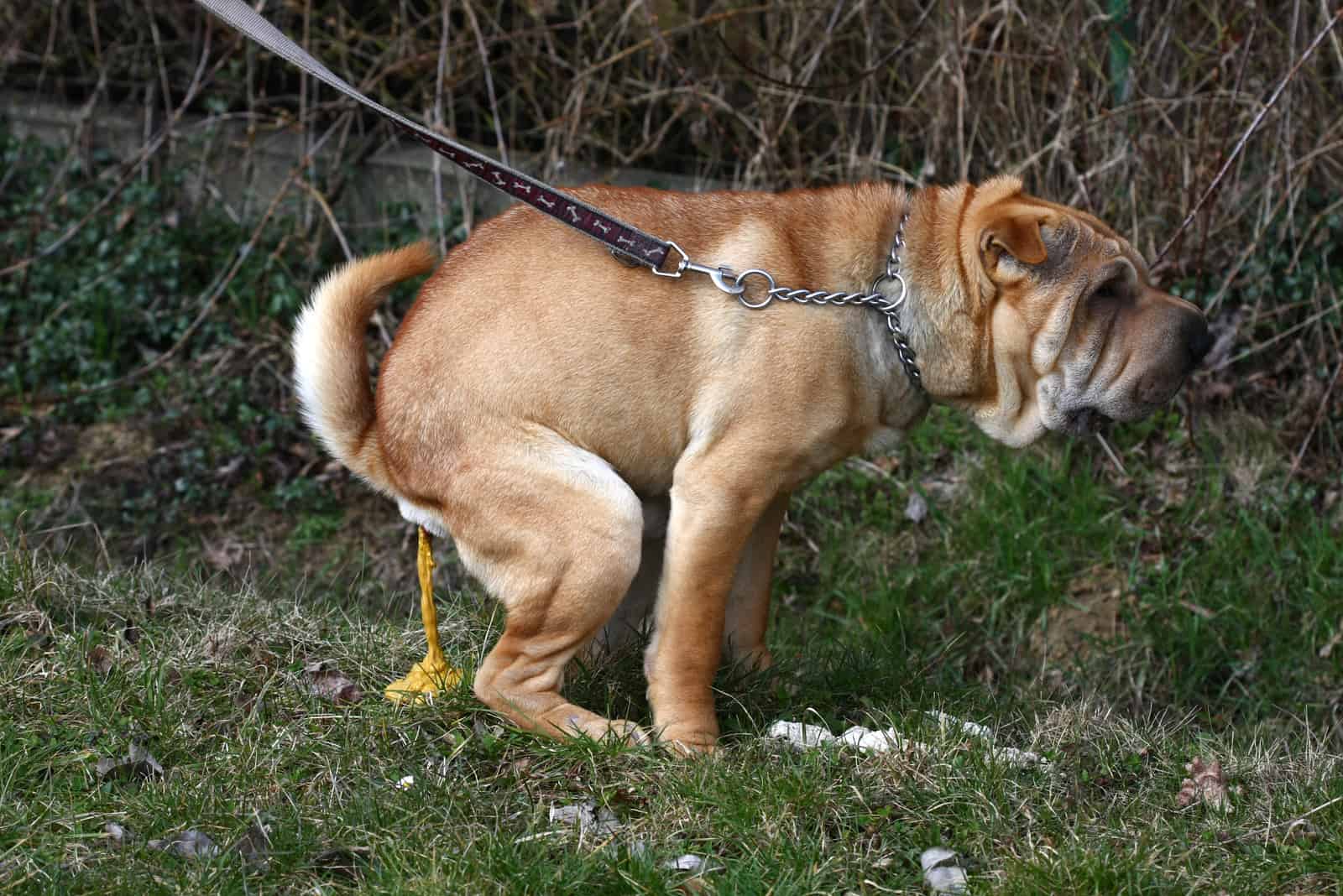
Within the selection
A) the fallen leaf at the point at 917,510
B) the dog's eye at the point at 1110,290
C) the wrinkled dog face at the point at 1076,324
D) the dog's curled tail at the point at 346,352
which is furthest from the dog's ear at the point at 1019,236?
the fallen leaf at the point at 917,510

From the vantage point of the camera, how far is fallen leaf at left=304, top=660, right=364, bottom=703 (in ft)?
11.5

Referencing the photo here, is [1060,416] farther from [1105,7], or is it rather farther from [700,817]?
[1105,7]

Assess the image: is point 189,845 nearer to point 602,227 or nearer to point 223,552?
point 602,227

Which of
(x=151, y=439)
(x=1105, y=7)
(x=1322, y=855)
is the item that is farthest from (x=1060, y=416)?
(x=151, y=439)

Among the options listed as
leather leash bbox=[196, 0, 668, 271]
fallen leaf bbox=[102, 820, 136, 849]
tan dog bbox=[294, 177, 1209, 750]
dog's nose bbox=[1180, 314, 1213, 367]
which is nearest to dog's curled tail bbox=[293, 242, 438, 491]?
tan dog bbox=[294, 177, 1209, 750]

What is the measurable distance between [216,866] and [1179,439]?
4058 mm

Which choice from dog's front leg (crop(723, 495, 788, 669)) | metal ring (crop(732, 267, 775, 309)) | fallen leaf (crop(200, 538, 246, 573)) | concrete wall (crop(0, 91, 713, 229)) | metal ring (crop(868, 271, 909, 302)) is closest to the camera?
metal ring (crop(732, 267, 775, 309))

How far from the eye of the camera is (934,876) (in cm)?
277

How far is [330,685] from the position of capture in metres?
3.57

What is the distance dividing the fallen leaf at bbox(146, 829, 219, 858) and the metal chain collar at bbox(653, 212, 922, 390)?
Answer: 1646 millimetres

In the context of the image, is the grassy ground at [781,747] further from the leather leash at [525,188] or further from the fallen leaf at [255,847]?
the leather leash at [525,188]

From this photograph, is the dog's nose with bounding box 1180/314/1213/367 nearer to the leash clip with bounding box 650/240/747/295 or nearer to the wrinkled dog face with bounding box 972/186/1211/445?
the wrinkled dog face with bounding box 972/186/1211/445

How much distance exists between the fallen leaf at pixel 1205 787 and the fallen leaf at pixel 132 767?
2.31 m

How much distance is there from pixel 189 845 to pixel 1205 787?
2235mm
